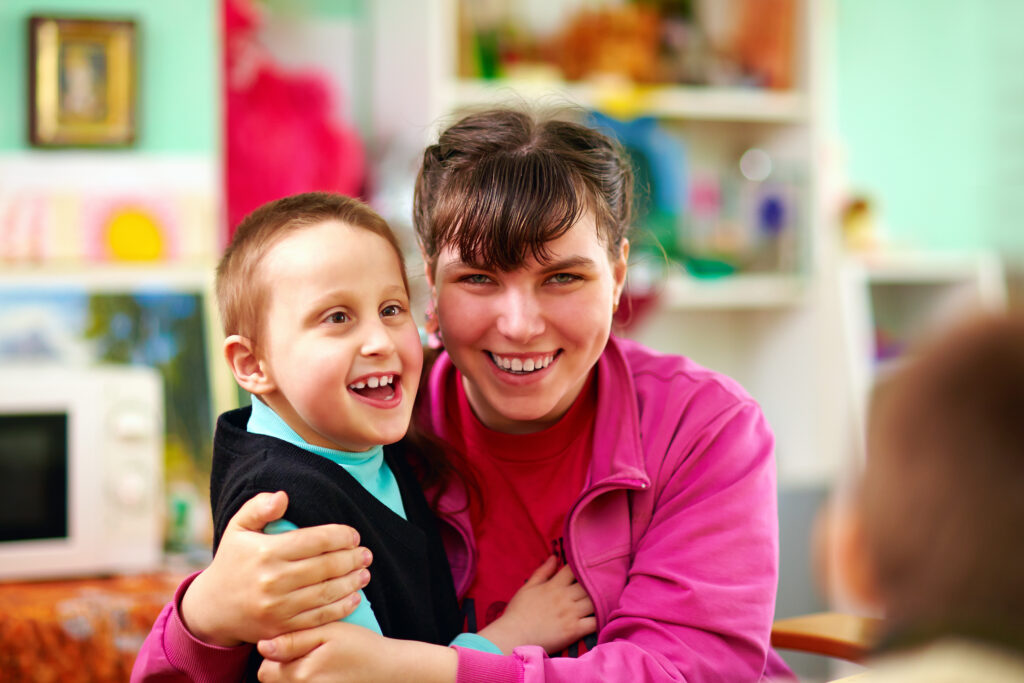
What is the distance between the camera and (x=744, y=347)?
11.1ft

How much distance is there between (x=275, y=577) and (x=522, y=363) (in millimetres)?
416

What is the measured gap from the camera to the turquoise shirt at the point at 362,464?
1.07 metres

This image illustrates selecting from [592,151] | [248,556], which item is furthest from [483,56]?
[248,556]

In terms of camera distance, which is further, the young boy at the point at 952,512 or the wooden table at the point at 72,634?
the wooden table at the point at 72,634

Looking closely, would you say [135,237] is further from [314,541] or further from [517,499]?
[314,541]

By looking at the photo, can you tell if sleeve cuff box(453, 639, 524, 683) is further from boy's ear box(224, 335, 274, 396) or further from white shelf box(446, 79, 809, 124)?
white shelf box(446, 79, 809, 124)

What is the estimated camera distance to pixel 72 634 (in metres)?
1.81

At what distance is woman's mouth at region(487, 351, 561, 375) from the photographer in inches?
48.3

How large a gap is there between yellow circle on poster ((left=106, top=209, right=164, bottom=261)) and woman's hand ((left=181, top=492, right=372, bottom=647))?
1.47m

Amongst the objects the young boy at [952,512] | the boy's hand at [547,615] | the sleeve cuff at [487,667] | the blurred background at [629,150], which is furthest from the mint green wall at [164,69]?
the young boy at [952,512]

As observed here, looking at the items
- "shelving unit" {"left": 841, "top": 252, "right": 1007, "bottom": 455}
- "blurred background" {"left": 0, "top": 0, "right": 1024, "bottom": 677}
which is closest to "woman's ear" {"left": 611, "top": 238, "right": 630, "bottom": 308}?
"blurred background" {"left": 0, "top": 0, "right": 1024, "bottom": 677}

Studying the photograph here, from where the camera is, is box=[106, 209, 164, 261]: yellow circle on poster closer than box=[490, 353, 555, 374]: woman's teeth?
No

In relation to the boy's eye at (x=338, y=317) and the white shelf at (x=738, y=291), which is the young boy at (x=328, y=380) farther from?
the white shelf at (x=738, y=291)

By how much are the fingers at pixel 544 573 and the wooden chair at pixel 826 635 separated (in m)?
0.44
